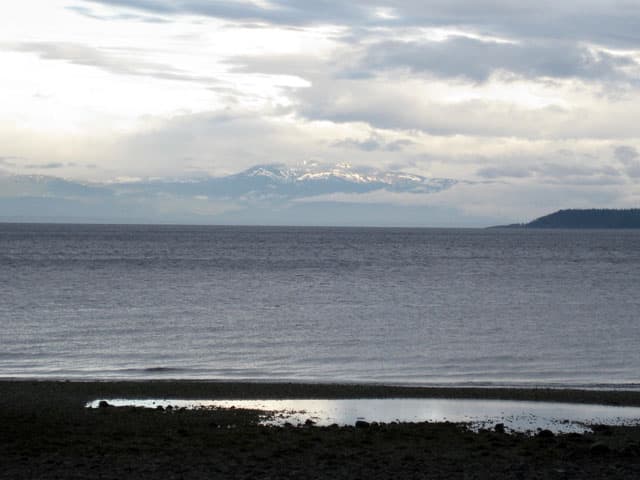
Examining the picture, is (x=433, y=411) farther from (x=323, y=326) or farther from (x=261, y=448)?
(x=323, y=326)

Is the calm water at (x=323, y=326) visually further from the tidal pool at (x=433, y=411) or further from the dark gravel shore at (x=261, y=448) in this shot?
the dark gravel shore at (x=261, y=448)

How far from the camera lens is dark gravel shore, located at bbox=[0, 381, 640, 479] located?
12961mm

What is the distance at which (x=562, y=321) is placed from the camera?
41969 millimetres

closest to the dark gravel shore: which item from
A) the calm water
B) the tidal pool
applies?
the tidal pool

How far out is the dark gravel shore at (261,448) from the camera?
1296cm

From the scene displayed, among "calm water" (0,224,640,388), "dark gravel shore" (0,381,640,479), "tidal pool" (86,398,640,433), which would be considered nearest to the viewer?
"dark gravel shore" (0,381,640,479)

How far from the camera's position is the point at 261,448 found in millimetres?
14484

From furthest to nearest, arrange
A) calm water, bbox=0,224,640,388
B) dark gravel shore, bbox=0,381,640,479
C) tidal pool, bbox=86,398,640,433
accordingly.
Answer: calm water, bbox=0,224,640,388
tidal pool, bbox=86,398,640,433
dark gravel shore, bbox=0,381,640,479

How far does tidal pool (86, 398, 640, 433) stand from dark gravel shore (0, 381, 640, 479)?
100 centimetres

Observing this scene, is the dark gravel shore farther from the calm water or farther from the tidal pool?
the calm water

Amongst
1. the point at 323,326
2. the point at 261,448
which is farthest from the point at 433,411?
the point at 323,326

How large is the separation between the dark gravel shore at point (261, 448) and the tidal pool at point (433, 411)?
1.00 meters

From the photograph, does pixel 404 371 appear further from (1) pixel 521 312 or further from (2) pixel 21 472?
(1) pixel 521 312

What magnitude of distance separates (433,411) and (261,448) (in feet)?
20.5
